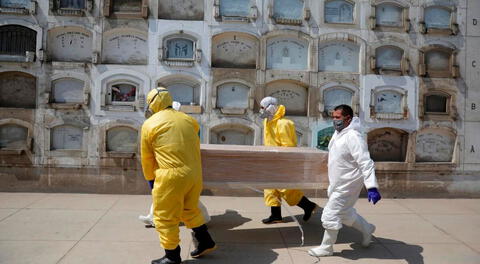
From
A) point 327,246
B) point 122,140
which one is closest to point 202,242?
point 327,246

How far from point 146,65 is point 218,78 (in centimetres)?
108

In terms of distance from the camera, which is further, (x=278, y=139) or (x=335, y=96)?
(x=335, y=96)

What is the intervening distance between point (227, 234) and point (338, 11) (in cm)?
385

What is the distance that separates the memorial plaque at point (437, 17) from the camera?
5562mm

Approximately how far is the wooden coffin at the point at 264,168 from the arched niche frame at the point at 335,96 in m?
2.05

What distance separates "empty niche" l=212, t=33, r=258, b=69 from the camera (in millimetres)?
Result: 5414

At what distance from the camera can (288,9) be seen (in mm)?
5461

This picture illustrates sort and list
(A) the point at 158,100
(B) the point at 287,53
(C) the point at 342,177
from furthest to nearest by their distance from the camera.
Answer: (B) the point at 287,53 → (C) the point at 342,177 → (A) the point at 158,100

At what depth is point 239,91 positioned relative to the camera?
539 centimetres

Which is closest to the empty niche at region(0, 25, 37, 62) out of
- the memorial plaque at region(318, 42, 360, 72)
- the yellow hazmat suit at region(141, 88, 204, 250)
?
the yellow hazmat suit at region(141, 88, 204, 250)

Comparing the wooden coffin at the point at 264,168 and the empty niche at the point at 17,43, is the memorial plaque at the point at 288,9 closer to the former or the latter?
the wooden coffin at the point at 264,168

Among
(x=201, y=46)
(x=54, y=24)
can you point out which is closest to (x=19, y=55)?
(x=54, y=24)

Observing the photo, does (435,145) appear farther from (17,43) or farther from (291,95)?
(17,43)

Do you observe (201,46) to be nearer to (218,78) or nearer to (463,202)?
(218,78)
